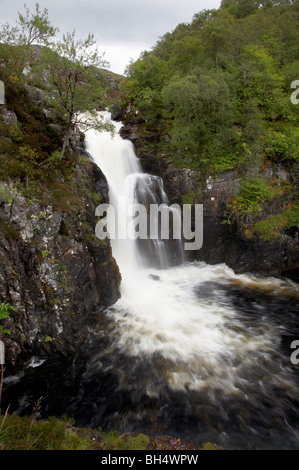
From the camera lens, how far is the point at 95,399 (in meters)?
6.06

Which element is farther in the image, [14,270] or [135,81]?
[135,81]

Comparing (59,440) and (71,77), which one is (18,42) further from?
(59,440)

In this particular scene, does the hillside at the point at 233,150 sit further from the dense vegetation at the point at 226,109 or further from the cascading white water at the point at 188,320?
the cascading white water at the point at 188,320

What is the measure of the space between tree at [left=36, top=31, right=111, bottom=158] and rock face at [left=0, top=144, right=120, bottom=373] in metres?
3.18

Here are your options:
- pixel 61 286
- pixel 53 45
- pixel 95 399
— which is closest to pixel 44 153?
pixel 53 45

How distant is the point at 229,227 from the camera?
13773 mm

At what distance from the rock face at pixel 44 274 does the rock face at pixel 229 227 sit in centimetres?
778

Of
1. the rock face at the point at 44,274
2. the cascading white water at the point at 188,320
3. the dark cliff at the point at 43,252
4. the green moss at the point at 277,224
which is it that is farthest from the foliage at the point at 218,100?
the rock face at the point at 44,274

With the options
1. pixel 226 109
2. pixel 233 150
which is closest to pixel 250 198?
pixel 233 150

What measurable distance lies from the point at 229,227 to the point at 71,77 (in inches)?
434

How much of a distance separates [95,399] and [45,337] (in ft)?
7.66

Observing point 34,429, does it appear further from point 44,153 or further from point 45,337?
point 44,153

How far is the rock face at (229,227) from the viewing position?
1321 centimetres

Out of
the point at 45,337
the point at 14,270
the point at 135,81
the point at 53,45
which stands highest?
the point at 135,81
